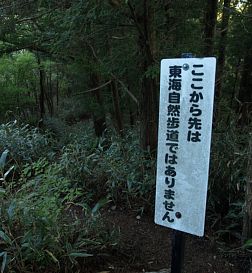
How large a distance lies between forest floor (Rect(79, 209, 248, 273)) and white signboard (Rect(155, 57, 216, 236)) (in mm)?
963

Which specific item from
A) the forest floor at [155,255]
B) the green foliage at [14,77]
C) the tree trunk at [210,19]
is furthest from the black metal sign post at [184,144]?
the green foliage at [14,77]

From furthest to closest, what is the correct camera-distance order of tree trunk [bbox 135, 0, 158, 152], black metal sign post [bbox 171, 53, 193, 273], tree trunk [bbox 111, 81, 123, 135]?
tree trunk [bbox 111, 81, 123, 135]
tree trunk [bbox 135, 0, 158, 152]
black metal sign post [bbox 171, 53, 193, 273]

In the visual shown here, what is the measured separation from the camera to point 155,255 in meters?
3.27

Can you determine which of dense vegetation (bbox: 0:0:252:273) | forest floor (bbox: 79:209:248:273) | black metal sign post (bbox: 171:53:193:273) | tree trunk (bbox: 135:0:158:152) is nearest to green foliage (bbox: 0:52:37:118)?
dense vegetation (bbox: 0:0:252:273)

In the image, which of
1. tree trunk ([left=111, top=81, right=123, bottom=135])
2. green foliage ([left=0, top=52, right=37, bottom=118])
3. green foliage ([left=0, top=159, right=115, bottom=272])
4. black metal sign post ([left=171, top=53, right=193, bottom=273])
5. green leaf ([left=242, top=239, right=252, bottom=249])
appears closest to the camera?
black metal sign post ([left=171, top=53, right=193, bottom=273])

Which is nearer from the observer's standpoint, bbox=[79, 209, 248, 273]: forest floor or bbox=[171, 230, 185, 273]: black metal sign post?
bbox=[171, 230, 185, 273]: black metal sign post

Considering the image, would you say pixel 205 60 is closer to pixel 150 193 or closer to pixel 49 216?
pixel 49 216

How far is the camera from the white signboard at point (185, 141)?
2055mm

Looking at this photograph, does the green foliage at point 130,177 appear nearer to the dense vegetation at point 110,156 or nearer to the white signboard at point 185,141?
the dense vegetation at point 110,156

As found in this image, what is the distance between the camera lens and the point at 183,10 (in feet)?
15.4

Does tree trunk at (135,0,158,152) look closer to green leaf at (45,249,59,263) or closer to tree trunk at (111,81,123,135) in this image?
green leaf at (45,249,59,263)

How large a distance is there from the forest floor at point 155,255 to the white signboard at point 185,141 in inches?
37.9

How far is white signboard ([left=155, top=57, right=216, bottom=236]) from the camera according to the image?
2055 mm

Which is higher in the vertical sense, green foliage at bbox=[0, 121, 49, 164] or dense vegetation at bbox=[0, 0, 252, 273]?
dense vegetation at bbox=[0, 0, 252, 273]
